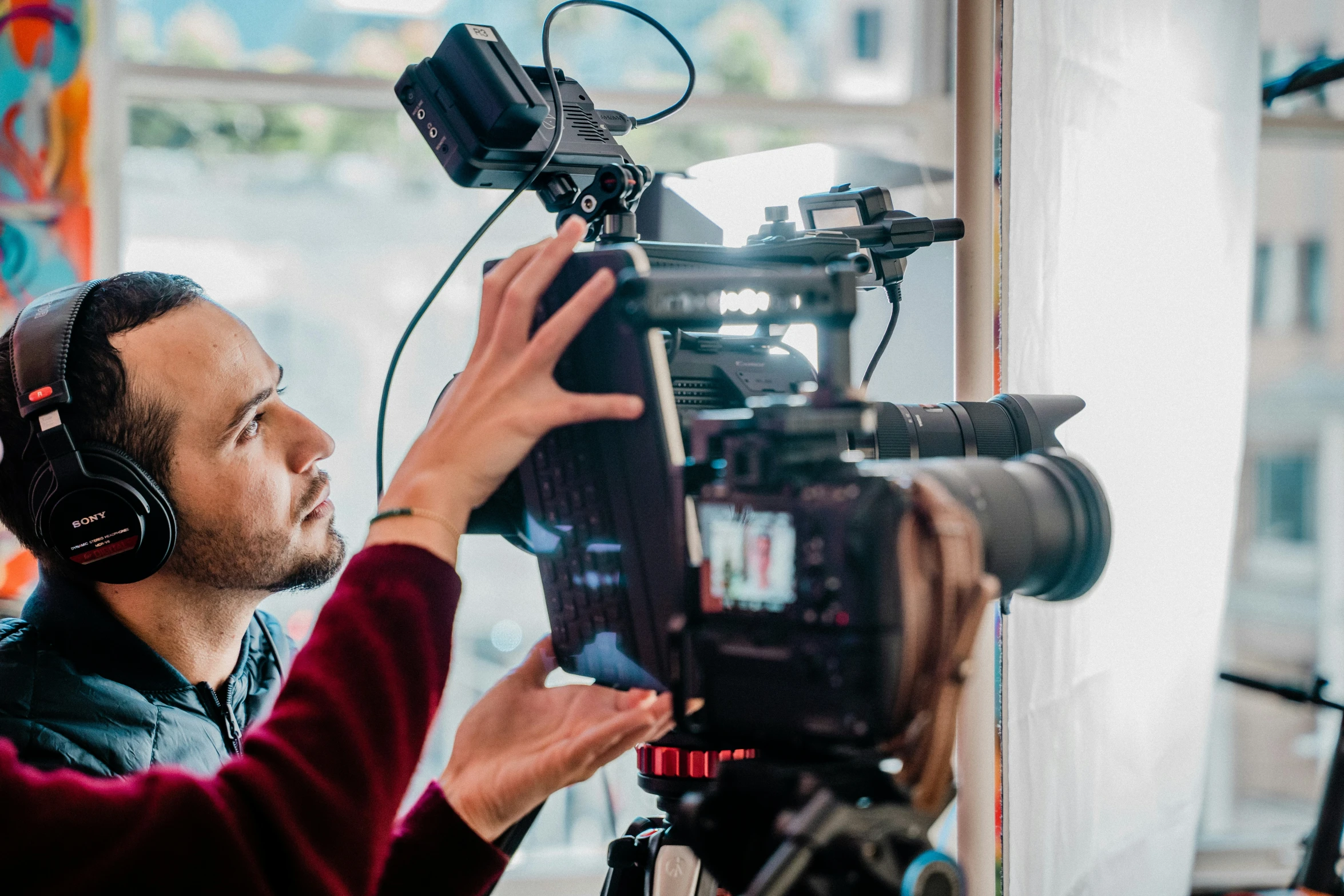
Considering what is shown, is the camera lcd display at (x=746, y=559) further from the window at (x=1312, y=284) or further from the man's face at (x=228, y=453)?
the window at (x=1312, y=284)

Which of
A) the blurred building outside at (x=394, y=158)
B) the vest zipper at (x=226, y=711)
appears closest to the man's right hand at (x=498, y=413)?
the vest zipper at (x=226, y=711)

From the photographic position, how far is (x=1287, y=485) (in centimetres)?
225

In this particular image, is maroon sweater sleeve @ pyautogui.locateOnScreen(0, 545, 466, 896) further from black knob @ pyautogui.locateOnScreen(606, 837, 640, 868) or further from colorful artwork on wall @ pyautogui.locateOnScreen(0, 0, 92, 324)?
colorful artwork on wall @ pyautogui.locateOnScreen(0, 0, 92, 324)

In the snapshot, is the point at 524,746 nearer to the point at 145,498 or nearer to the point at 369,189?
the point at 145,498

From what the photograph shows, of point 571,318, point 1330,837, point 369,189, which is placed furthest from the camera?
point 369,189

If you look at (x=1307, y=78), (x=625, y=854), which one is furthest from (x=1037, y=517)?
(x=1307, y=78)

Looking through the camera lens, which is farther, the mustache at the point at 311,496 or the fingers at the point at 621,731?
the mustache at the point at 311,496

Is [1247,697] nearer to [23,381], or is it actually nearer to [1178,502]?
[1178,502]

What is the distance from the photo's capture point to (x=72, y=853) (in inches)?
22.2

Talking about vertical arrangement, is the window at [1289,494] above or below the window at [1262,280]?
below

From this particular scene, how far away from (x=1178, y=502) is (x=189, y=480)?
4.55 ft

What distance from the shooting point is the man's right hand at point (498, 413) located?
612 mm

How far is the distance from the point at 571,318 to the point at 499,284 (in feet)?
0.21

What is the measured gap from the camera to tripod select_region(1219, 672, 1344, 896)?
5.37 ft
